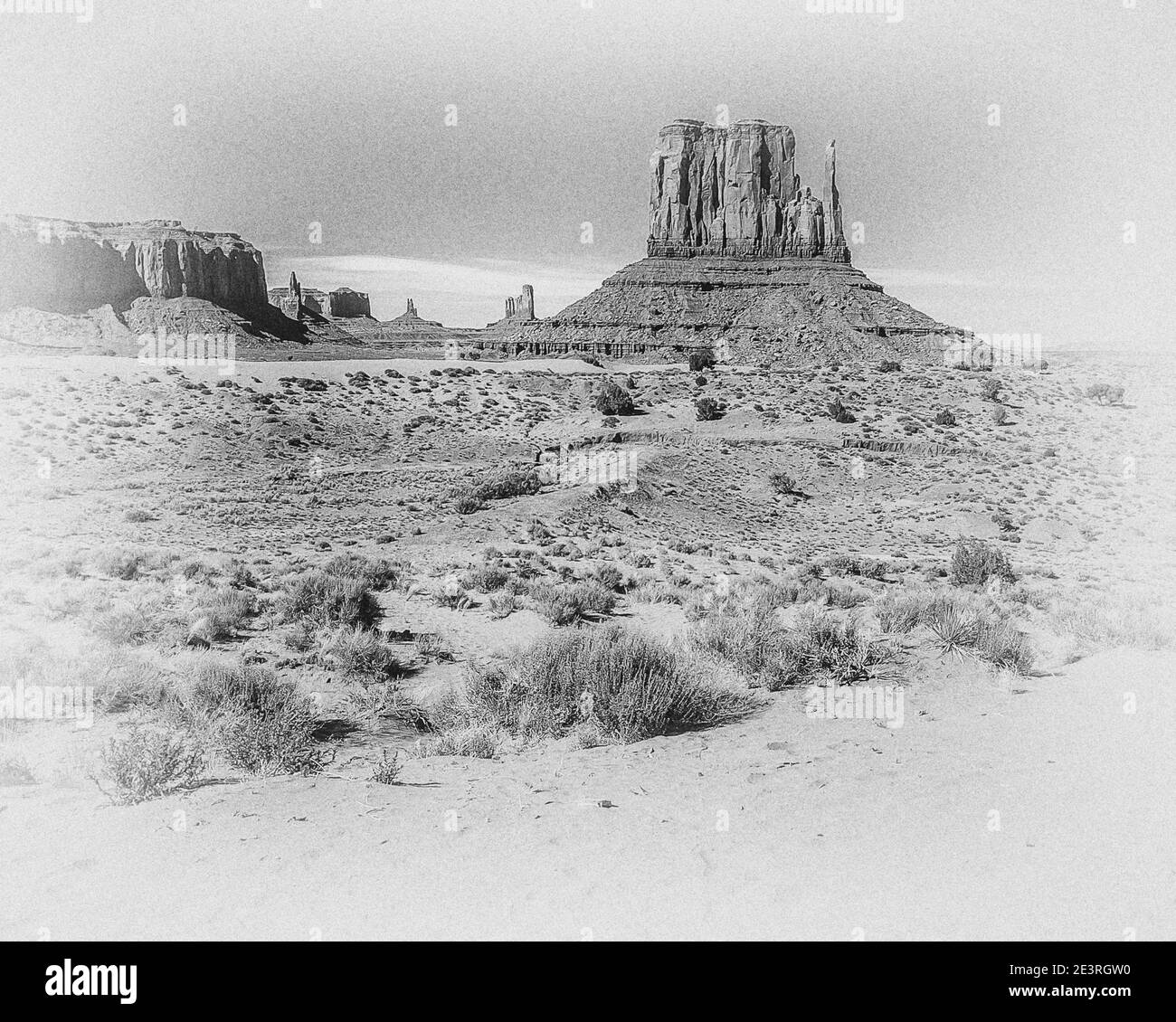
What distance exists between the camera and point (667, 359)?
267 feet

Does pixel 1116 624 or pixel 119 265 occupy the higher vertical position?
pixel 119 265

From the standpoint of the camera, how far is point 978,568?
18.2 metres

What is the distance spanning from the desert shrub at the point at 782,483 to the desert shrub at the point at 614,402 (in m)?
13.6

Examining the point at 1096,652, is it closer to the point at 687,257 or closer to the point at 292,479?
the point at 292,479

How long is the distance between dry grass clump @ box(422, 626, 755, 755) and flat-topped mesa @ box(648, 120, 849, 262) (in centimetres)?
11904

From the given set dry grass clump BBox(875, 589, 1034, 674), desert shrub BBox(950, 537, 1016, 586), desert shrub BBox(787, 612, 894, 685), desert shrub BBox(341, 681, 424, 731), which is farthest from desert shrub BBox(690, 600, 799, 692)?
desert shrub BBox(950, 537, 1016, 586)

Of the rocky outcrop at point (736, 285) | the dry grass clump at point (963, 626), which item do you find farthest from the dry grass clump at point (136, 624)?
the rocky outcrop at point (736, 285)

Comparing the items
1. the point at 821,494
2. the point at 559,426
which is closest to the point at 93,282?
the point at 559,426

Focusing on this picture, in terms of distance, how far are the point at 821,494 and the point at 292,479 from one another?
1999 centimetres

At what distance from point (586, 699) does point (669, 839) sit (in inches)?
113

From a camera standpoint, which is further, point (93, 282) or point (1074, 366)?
point (93, 282)

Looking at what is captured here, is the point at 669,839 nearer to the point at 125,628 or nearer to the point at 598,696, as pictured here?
the point at 598,696

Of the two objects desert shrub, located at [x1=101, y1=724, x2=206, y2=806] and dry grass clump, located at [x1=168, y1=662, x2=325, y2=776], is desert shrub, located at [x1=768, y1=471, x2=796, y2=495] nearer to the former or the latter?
dry grass clump, located at [x1=168, y1=662, x2=325, y2=776]

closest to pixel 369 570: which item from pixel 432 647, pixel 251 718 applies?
pixel 432 647
